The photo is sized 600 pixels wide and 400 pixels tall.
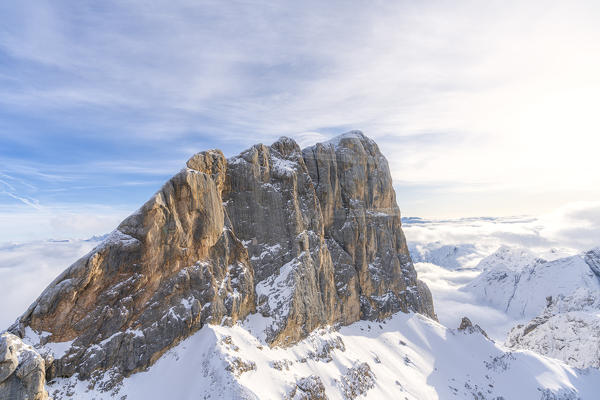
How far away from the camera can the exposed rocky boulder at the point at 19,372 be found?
35.2m

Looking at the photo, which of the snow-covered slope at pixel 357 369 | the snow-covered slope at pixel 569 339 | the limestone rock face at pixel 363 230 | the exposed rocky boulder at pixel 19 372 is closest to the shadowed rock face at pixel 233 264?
the limestone rock face at pixel 363 230

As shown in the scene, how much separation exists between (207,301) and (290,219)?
29837 mm

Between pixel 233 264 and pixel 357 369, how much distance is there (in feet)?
126

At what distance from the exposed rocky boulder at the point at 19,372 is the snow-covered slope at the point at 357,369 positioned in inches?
345

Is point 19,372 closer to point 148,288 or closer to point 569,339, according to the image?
point 148,288

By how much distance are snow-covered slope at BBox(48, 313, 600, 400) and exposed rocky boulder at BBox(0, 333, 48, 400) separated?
877 centimetres

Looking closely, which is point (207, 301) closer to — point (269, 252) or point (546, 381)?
point (269, 252)

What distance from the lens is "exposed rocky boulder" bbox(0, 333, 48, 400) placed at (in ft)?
116

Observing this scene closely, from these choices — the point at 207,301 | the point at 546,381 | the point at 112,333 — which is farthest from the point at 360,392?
the point at 546,381

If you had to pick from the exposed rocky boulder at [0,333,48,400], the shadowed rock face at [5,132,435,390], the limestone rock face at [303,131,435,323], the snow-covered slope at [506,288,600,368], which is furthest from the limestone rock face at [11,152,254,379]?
the snow-covered slope at [506,288,600,368]

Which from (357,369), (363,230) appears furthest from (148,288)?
(363,230)

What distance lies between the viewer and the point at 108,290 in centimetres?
4997

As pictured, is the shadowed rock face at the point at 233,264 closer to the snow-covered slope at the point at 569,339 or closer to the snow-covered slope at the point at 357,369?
the snow-covered slope at the point at 357,369

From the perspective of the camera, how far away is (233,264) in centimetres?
6612
